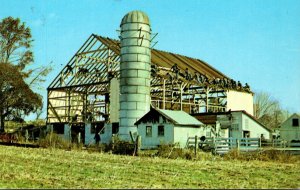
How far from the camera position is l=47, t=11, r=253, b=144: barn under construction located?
1486 inches

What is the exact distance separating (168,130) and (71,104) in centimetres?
1958

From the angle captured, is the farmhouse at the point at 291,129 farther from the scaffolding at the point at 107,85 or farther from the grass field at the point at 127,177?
the grass field at the point at 127,177

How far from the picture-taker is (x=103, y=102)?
53.0 m

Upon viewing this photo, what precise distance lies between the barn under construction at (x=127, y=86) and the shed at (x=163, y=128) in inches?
58.4

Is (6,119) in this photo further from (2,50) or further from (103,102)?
(103,102)

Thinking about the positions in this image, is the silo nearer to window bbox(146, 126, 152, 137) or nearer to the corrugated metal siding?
window bbox(146, 126, 152, 137)

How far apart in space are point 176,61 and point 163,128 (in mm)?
19593

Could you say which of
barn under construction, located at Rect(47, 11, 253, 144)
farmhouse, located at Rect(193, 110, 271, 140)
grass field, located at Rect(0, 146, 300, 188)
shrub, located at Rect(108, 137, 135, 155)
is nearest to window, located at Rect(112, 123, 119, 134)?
barn under construction, located at Rect(47, 11, 253, 144)

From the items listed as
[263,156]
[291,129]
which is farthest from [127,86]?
[291,129]

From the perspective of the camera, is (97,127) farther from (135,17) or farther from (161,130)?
(135,17)

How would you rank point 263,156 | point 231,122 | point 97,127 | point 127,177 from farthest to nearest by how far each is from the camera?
point 97,127 < point 231,122 < point 263,156 < point 127,177

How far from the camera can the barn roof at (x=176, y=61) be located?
47641 millimetres

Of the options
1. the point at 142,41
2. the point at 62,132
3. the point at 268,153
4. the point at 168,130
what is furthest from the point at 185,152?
the point at 62,132

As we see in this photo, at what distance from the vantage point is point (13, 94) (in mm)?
53531
